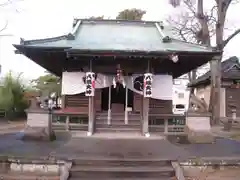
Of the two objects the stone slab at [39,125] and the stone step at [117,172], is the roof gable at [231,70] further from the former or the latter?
the stone step at [117,172]

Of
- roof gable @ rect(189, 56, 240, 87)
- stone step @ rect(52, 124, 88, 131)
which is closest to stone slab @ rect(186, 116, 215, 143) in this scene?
stone step @ rect(52, 124, 88, 131)

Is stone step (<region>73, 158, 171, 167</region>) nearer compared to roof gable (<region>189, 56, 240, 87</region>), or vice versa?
stone step (<region>73, 158, 171, 167</region>)

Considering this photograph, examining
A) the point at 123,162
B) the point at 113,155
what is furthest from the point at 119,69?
the point at 123,162

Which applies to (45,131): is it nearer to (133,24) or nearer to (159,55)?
(159,55)

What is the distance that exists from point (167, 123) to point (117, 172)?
7240 mm

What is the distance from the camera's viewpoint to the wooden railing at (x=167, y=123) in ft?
48.6

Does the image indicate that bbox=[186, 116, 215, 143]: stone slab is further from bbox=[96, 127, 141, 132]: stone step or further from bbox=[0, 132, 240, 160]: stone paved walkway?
bbox=[96, 127, 141, 132]: stone step

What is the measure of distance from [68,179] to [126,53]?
248 inches

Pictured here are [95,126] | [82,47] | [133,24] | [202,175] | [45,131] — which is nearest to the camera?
[202,175]

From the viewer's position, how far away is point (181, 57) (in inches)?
529

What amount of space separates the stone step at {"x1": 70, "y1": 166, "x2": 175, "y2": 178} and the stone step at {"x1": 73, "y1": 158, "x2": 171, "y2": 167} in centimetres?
27

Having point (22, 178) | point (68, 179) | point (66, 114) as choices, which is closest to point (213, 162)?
point (68, 179)

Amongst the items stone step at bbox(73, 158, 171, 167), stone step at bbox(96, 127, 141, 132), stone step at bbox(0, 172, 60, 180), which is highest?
stone step at bbox(96, 127, 141, 132)

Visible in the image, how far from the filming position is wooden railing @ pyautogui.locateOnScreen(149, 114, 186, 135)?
48.6 ft
